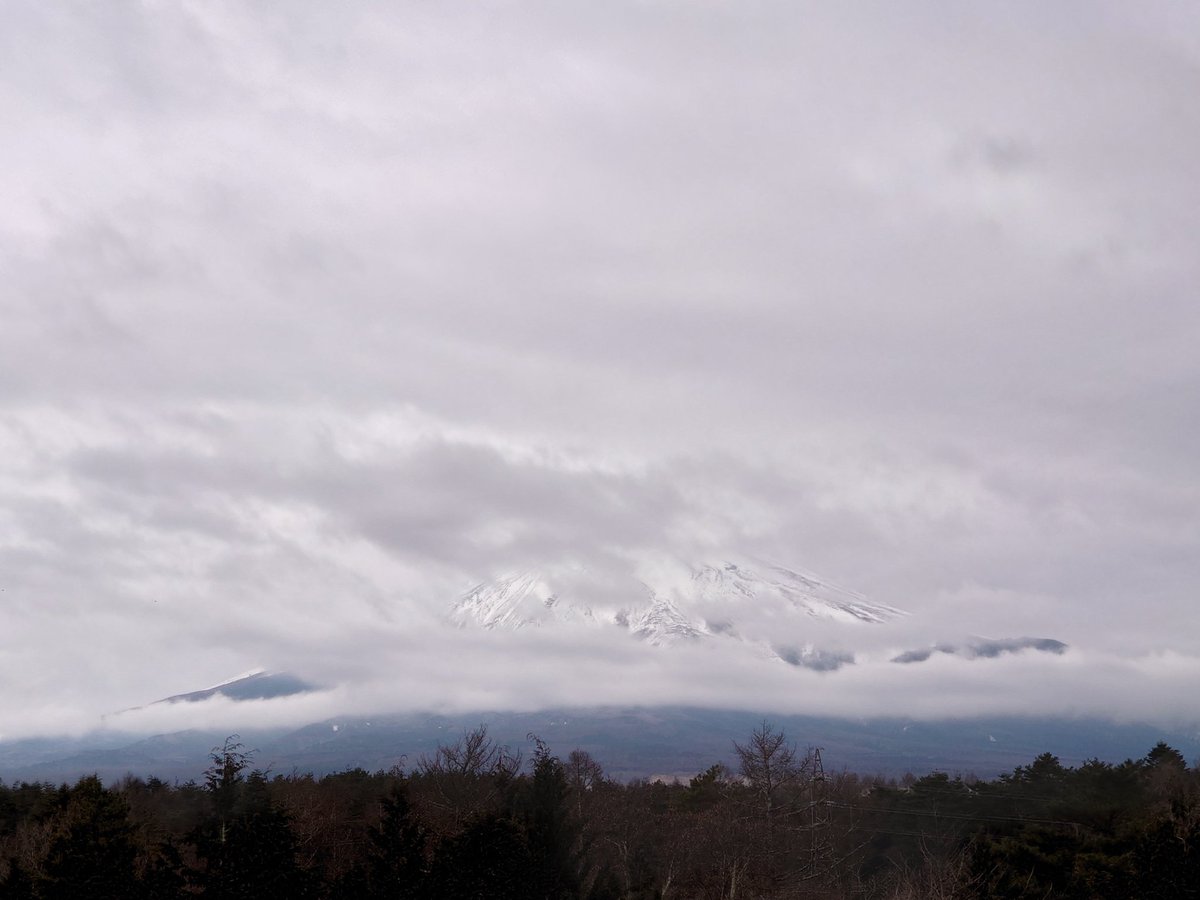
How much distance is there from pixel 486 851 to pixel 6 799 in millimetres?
34510

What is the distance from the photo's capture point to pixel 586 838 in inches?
2218

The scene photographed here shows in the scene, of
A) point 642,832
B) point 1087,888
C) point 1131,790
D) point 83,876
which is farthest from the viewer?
point 642,832

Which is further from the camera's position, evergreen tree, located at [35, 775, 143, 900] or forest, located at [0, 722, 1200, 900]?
forest, located at [0, 722, 1200, 900]

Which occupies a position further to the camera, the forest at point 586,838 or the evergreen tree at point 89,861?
the forest at point 586,838

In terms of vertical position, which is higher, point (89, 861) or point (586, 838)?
point (89, 861)

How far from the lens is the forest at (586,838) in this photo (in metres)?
39.5

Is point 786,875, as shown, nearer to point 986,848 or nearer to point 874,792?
point 986,848

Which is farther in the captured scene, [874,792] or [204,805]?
[874,792]

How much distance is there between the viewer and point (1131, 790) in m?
59.4

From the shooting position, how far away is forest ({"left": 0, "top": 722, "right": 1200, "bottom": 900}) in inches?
1556

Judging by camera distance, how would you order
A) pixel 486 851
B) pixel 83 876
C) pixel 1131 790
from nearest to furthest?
pixel 83 876
pixel 486 851
pixel 1131 790

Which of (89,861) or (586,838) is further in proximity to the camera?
(586,838)

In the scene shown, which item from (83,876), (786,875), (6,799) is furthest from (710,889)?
(6,799)

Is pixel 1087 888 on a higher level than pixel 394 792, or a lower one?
lower
